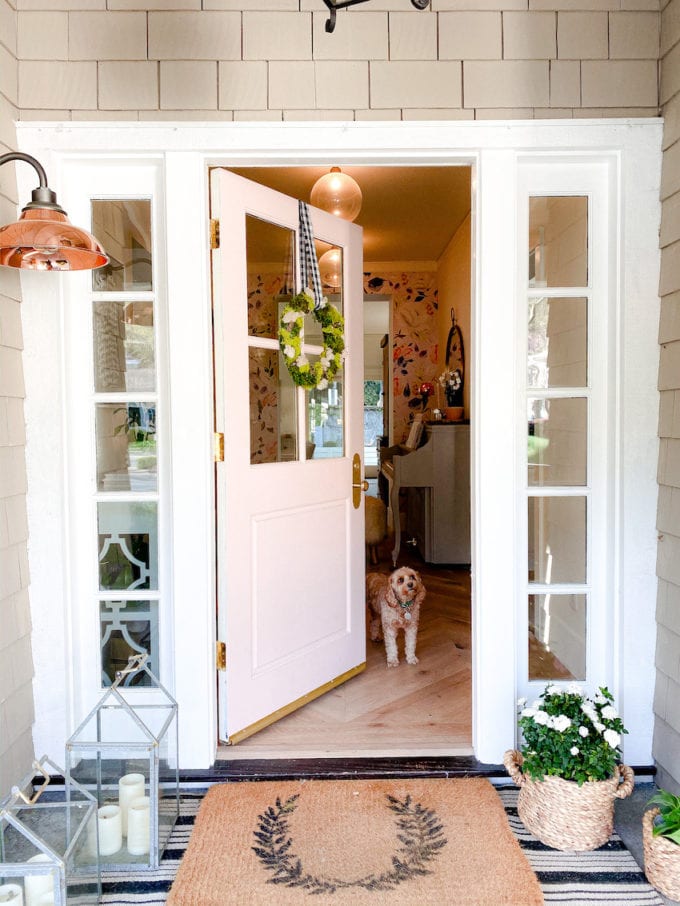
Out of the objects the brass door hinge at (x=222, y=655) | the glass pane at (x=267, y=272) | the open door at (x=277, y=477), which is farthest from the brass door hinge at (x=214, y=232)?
the brass door hinge at (x=222, y=655)

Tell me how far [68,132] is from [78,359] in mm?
776

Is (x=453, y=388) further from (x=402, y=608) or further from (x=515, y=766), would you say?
(x=515, y=766)

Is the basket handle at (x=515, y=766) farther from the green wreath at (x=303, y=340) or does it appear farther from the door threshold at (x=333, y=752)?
the green wreath at (x=303, y=340)

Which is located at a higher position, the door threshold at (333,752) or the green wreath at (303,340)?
the green wreath at (303,340)

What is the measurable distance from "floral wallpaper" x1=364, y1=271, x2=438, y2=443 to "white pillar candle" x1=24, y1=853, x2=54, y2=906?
5983 millimetres

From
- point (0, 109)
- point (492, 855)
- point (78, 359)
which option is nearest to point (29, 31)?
point (0, 109)

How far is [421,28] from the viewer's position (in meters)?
2.41

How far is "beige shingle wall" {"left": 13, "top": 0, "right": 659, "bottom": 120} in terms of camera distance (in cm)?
240

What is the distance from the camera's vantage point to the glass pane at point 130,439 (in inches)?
101

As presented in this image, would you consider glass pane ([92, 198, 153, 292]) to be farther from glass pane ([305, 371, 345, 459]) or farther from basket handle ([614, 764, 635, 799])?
basket handle ([614, 764, 635, 799])

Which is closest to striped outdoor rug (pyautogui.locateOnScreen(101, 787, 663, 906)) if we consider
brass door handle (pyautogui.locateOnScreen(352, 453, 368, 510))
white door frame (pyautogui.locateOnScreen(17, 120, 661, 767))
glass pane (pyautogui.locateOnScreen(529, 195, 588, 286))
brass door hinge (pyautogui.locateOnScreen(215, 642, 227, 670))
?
white door frame (pyautogui.locateOnScreen(17, 120, 661, 767))

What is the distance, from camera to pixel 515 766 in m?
2.22

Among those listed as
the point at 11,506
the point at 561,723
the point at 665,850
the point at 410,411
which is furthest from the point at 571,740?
the point at 410,411

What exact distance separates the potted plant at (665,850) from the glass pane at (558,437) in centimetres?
109
